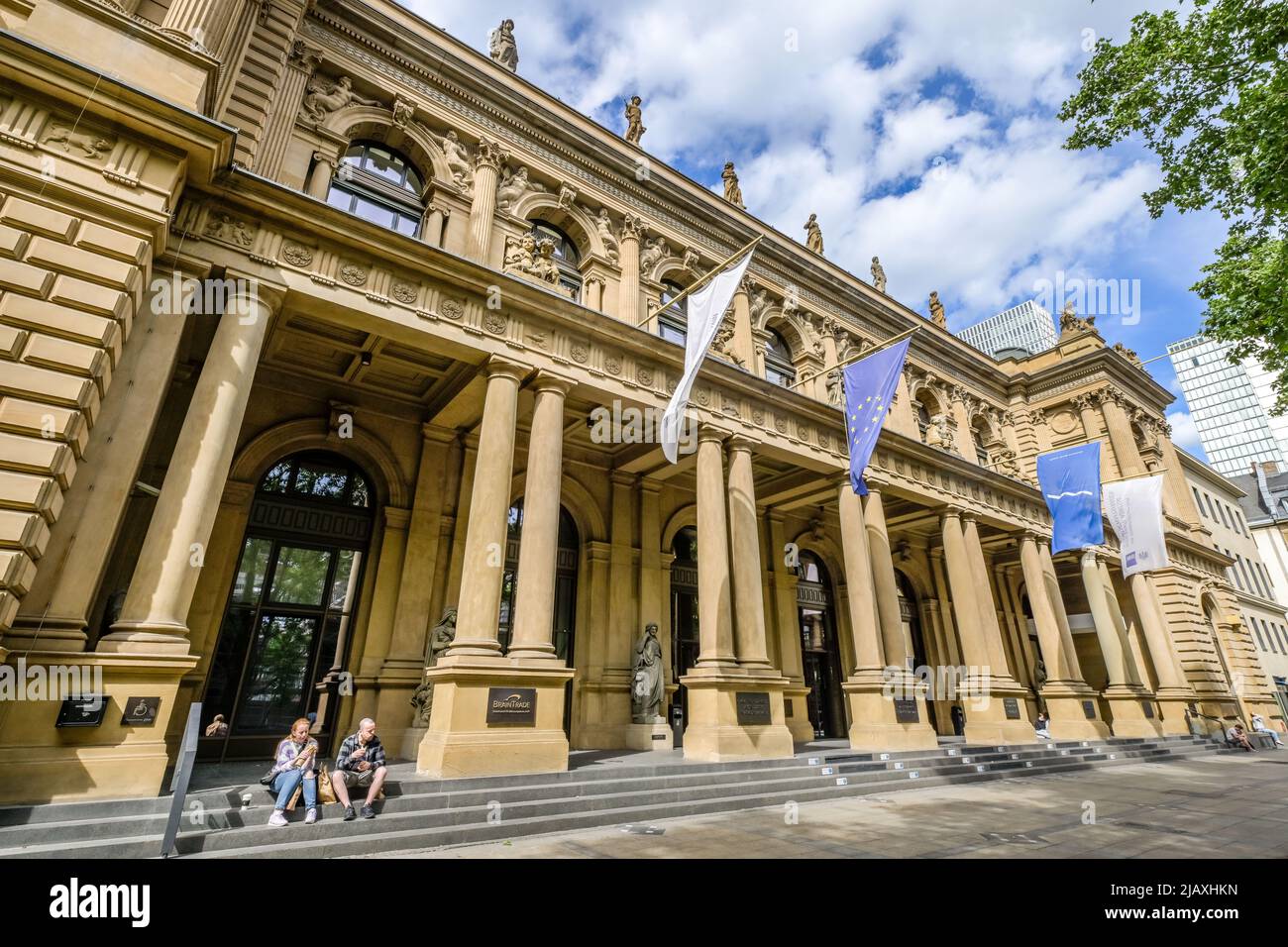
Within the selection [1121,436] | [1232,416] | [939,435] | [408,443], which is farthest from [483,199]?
[1232,416]

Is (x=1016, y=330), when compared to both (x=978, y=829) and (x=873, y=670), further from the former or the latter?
(x=978, y=829)

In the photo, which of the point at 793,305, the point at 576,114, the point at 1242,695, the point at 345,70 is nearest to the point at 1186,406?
the point at 1242,695

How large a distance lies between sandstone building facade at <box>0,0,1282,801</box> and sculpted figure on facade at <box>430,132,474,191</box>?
67 millimetres

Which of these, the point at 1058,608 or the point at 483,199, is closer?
the point at 483,199

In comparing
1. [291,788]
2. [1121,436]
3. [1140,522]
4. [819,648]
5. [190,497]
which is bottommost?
[291,788]

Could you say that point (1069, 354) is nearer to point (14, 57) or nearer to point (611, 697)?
point (611, 697)

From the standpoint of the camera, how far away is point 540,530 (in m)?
10.5

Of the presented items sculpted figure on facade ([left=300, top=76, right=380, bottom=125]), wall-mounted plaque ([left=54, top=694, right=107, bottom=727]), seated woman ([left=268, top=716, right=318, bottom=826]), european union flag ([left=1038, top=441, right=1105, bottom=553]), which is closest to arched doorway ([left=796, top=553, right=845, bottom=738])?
european union flag ([left=1038, top=441, right=1105, bottom=553])

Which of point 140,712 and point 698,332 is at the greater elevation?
point 698,332

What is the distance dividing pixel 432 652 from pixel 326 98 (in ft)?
37.2

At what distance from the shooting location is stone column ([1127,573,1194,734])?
2280cm

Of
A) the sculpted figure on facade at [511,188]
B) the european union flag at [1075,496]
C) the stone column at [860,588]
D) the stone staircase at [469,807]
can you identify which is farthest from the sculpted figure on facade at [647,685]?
the european union flag at [1075,496]

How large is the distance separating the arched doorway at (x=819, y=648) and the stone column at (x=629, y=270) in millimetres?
10134

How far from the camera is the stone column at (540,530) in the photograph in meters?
9.87
